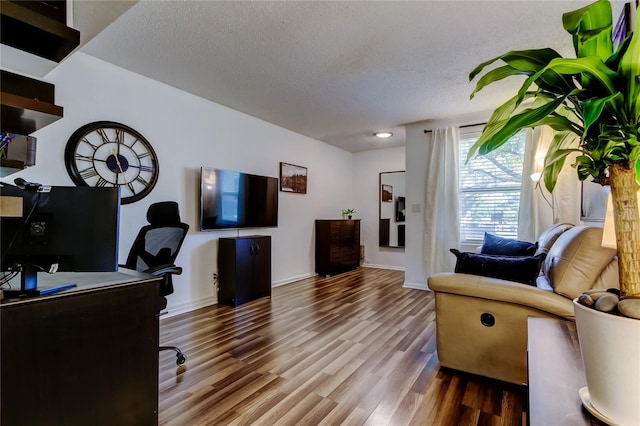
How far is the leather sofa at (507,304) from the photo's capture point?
5.39 feet

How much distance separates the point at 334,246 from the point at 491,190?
2566 mm

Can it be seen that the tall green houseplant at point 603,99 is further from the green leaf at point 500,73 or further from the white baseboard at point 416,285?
the white baseboard at point 416,285

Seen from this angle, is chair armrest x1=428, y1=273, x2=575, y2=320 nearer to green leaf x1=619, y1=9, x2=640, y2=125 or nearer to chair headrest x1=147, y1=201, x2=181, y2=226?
green leaf x1=619, y1=9, x2=640, y2=125

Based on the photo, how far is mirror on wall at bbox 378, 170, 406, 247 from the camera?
5820mm

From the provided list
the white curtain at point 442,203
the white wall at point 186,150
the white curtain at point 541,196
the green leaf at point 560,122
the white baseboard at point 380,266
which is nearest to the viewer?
the green leaf at point 560,122

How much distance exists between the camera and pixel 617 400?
0.67 metres

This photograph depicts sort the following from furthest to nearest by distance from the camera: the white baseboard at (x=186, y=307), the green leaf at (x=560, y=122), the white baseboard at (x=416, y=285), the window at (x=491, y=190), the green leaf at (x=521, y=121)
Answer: the white baseboard at (x=416, y=285) → the window at (x=491, y=190) → the white baseboard at (x=186, y=307) → the green leaf at (x=560, y=122) → the green leaf at (x=521, y=121)

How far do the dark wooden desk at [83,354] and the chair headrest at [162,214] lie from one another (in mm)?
852

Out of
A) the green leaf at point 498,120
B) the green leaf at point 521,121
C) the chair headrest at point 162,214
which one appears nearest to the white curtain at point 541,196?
the green leaf at point 498,120

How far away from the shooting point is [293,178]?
16.0 feet

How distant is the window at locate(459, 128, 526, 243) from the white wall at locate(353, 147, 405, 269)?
1.77m

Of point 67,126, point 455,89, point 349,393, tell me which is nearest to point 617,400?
point 349,393

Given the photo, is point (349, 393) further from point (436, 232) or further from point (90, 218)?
point (436, 232)

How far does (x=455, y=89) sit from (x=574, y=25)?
277 centimetres
